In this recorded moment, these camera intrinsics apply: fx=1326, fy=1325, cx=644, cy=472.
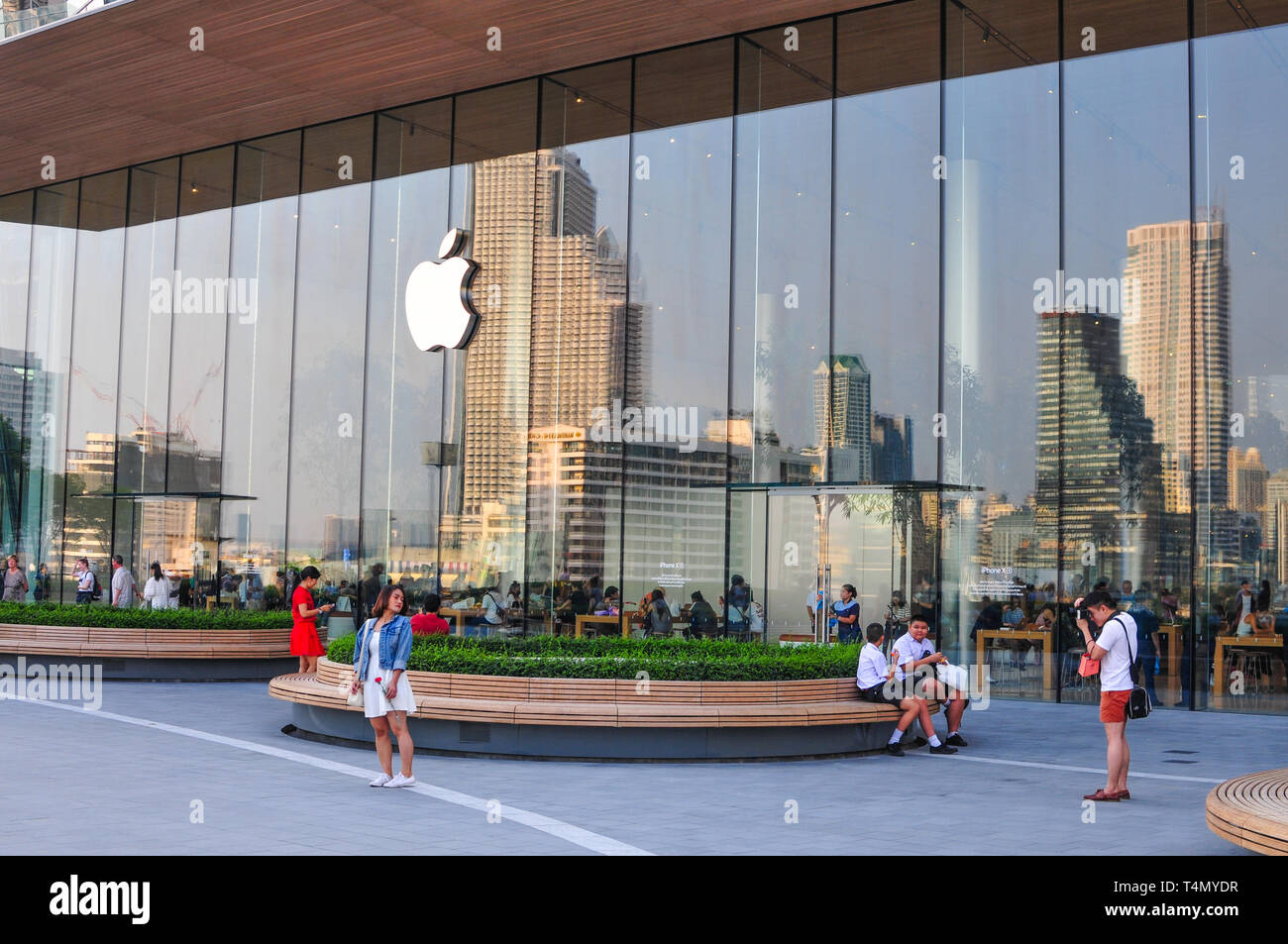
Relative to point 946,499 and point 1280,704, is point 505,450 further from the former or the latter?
point 1280,704

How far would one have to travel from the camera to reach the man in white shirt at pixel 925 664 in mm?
13562

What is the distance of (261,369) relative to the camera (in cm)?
2683

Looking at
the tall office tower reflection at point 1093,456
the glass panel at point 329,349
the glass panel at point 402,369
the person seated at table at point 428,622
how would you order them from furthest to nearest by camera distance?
the glass panel at point 329,349, the glass panel at point 402,369, the tall office tower reflection at point 1093,456, the person seated at table at point 428,622

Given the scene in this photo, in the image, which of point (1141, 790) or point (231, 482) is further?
point (231, 482)

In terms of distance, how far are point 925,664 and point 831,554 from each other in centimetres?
616

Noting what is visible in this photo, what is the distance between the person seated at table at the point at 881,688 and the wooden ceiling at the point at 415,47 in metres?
10.3

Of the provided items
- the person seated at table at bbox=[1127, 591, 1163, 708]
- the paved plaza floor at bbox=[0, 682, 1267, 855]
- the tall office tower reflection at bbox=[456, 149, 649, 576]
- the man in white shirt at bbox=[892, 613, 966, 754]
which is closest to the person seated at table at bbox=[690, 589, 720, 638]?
the tall office tower reflection at bbox=[456, 149, 649, 576]

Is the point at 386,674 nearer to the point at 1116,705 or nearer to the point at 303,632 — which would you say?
the point at 1116,705

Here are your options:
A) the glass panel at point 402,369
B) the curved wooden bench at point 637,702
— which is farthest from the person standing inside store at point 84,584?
the curved wooden bench at point 637,702

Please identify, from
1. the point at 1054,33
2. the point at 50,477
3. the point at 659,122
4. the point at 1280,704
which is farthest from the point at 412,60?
the point at 1280,704

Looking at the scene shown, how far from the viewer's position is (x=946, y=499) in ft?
62.2

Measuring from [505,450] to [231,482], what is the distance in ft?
23.5

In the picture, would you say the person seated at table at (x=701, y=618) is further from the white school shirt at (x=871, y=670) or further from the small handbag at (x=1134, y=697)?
the small handbag at (x=1134, y=697)

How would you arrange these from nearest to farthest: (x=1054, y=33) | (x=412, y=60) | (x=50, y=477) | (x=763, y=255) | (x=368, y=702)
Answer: (x=368, y=702) < (x=1054, y=33) < (x=763, y=255) < (x=412, y=60) < (x=50, y=477)
